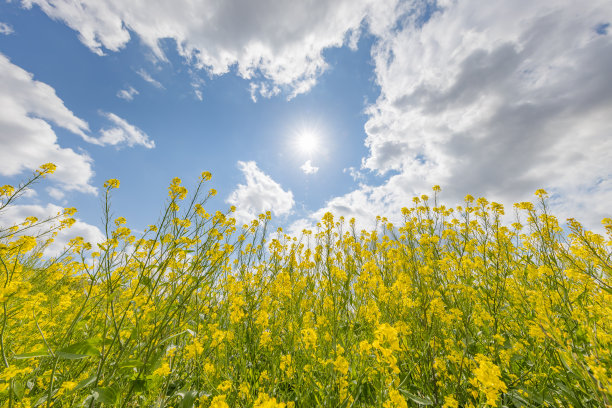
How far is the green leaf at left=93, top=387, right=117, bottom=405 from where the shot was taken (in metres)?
1.13

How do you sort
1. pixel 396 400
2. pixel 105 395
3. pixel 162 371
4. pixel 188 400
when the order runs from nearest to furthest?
pixel 105 395 → pixel 396 400 → pixel 162 371 → pixel 188 400

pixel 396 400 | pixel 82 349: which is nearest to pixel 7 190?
pixel 82 349

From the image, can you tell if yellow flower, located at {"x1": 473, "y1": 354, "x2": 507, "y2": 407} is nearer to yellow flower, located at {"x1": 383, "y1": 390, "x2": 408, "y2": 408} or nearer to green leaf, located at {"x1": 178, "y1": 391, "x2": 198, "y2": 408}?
yellow flower, located at {"x1": 383, "y1": 390, "x2": 408, "y2": 408}

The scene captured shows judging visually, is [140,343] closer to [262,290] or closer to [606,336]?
[262,290]

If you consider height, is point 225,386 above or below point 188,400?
above

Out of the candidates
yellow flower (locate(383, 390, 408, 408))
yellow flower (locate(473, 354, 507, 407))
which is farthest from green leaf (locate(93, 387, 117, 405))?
yellow flower (locate(473, 354, 507, 407))

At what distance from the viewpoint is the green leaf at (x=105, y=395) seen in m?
1.13

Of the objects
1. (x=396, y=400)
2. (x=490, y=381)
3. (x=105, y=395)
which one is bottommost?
(x=105, y=395)

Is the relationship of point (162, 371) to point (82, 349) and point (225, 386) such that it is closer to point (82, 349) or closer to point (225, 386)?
point (225, 386)

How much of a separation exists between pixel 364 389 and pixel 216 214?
6.56 feet

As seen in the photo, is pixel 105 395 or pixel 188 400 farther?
pixel 188 400

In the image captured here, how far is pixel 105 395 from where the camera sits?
115 cm

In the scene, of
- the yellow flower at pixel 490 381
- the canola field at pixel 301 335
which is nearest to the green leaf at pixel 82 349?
the canola field at pixel 301 335

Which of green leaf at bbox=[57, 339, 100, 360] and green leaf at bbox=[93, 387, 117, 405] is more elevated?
green leaf at bbox=[57, 339, 100, 360]
